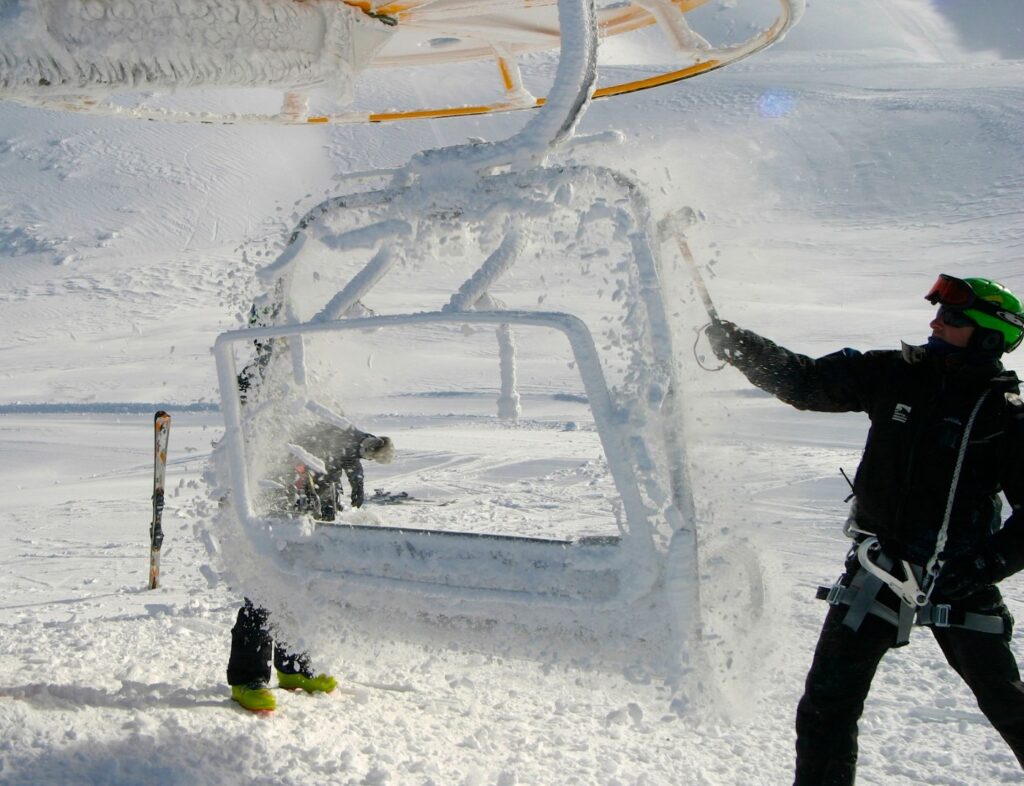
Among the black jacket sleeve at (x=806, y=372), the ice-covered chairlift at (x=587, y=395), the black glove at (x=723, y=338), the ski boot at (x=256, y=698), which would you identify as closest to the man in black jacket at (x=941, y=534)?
the black jacket sleeve at (x=806, y=372)

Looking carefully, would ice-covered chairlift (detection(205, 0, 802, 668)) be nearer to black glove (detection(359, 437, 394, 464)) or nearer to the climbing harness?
the climbing harness

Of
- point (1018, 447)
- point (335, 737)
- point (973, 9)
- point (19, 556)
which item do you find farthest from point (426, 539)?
point (973, 9)

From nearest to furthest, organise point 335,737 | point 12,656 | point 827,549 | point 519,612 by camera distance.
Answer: point 519,612 → point 335,737 → point 12,656 → point 827,549

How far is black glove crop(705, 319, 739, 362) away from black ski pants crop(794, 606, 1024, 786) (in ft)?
2.46

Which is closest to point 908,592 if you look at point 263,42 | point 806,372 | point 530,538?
point 806,372

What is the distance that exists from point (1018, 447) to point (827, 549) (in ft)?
11.1

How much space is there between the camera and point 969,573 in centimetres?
245

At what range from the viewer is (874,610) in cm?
255

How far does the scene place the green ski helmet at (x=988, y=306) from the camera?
253cm

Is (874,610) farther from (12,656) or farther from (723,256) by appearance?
(12,656)

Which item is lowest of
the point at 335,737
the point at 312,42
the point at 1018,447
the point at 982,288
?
the point at 335,737

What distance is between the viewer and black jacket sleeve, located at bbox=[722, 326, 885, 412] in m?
2.76

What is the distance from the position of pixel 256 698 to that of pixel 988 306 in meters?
2.53

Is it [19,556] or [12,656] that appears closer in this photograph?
[12,656]
